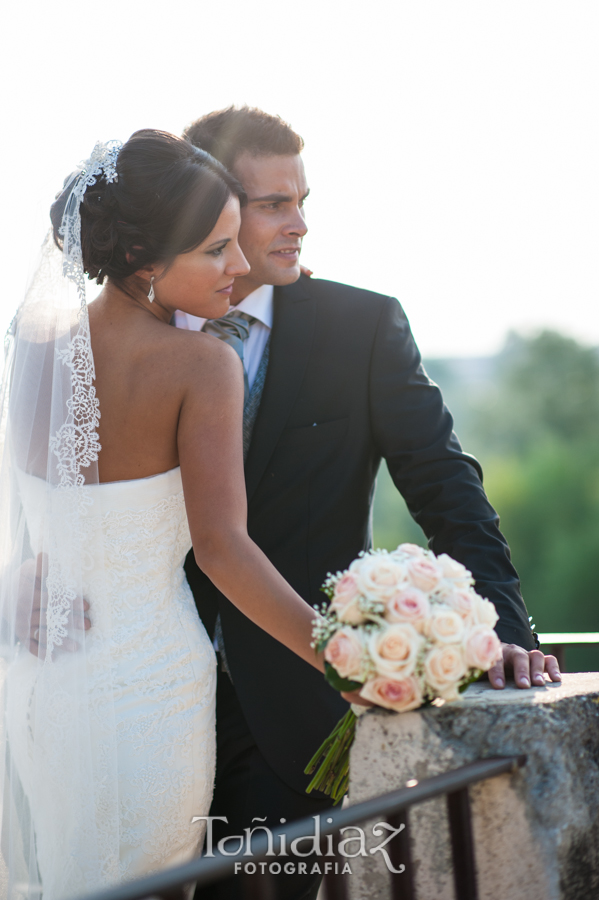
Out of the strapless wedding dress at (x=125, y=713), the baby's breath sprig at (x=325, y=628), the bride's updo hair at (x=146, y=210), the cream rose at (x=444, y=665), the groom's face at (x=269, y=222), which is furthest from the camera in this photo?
the groom's face at (x=269, y=222)

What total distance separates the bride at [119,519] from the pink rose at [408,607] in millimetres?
400

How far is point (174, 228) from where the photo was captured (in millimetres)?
2057

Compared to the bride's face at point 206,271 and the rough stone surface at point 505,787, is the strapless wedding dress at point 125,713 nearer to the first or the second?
the bride's face at point 206,271

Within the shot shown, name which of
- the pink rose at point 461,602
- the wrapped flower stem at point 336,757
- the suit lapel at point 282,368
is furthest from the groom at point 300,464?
the pink rose at point 461,602

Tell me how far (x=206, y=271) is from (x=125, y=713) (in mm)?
1111

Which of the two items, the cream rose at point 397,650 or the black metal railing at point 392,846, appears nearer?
the black metal railing at point 392,846

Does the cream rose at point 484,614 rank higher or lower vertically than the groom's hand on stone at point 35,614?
higher

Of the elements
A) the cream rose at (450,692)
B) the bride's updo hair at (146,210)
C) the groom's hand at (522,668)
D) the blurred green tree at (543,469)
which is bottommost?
the blurred green tree at (543,469)

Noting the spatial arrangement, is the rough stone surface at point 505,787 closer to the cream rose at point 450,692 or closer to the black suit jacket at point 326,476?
the cream rose at point 450,692

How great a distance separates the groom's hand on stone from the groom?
48cm

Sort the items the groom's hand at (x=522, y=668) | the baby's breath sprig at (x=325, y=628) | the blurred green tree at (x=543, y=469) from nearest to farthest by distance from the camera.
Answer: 1. the baby's breath sprig at (x=325, y=628)
2. the groom's hand at (x=522, y=668)
3. the blurred green tree at (x=543, y=469)

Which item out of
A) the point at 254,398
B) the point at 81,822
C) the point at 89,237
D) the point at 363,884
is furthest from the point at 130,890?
the point at 254,398

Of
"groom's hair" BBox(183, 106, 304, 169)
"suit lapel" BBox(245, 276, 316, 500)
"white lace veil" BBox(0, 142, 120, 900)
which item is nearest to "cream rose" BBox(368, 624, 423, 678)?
"white lace veil" BBox(0, 142, 120, 900)

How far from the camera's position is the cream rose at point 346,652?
1.53 meters
